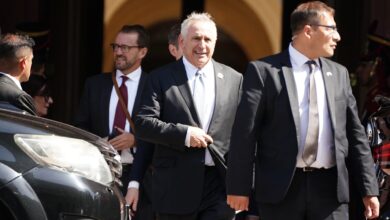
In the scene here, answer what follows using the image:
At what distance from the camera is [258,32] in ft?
62.9

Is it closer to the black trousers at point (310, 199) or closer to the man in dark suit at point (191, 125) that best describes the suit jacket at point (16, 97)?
the man in dark suit at point (191, 125)

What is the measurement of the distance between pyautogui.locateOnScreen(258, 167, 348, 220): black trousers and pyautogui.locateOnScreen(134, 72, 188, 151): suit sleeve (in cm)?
91

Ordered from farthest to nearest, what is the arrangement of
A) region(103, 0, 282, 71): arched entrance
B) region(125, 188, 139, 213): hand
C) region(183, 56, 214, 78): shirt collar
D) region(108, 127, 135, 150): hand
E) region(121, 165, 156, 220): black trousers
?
1. region(103, 0, 282, 71): arched entrance
2. region(108, 127, 135, 150): hand
3. region(121, 165, 156, 220): black trousers
4. region(125, 188, 139, 213): hand
5. region(183, 56, 214, 78): shirt collar

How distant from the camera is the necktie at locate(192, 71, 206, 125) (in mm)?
8539

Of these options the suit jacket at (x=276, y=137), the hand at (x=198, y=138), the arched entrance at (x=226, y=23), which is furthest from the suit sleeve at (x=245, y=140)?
the arched entrance at (x=226, y=23)

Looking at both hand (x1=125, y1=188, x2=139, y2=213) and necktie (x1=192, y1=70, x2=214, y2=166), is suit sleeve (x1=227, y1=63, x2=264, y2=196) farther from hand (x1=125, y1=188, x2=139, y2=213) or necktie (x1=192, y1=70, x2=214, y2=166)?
hand (x1=125, y1=188, x2=139, y2=213)

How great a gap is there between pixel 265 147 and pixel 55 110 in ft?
21.0

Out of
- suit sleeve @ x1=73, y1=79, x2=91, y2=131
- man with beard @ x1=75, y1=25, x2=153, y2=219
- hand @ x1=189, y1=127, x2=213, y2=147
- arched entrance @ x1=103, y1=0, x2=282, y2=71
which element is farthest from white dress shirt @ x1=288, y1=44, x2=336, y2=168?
arched entrance @ x1=103, y1=0, x2=282, y2=71

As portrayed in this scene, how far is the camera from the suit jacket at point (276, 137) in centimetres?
767

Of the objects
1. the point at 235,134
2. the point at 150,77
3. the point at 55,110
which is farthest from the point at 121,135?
the point at 55,110

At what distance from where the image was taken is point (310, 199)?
7652 millimetres

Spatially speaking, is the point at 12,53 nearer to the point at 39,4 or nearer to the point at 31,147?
the point at 31,147

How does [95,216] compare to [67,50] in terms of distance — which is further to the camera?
[67,50]

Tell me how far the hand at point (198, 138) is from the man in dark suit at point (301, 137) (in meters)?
0.49
